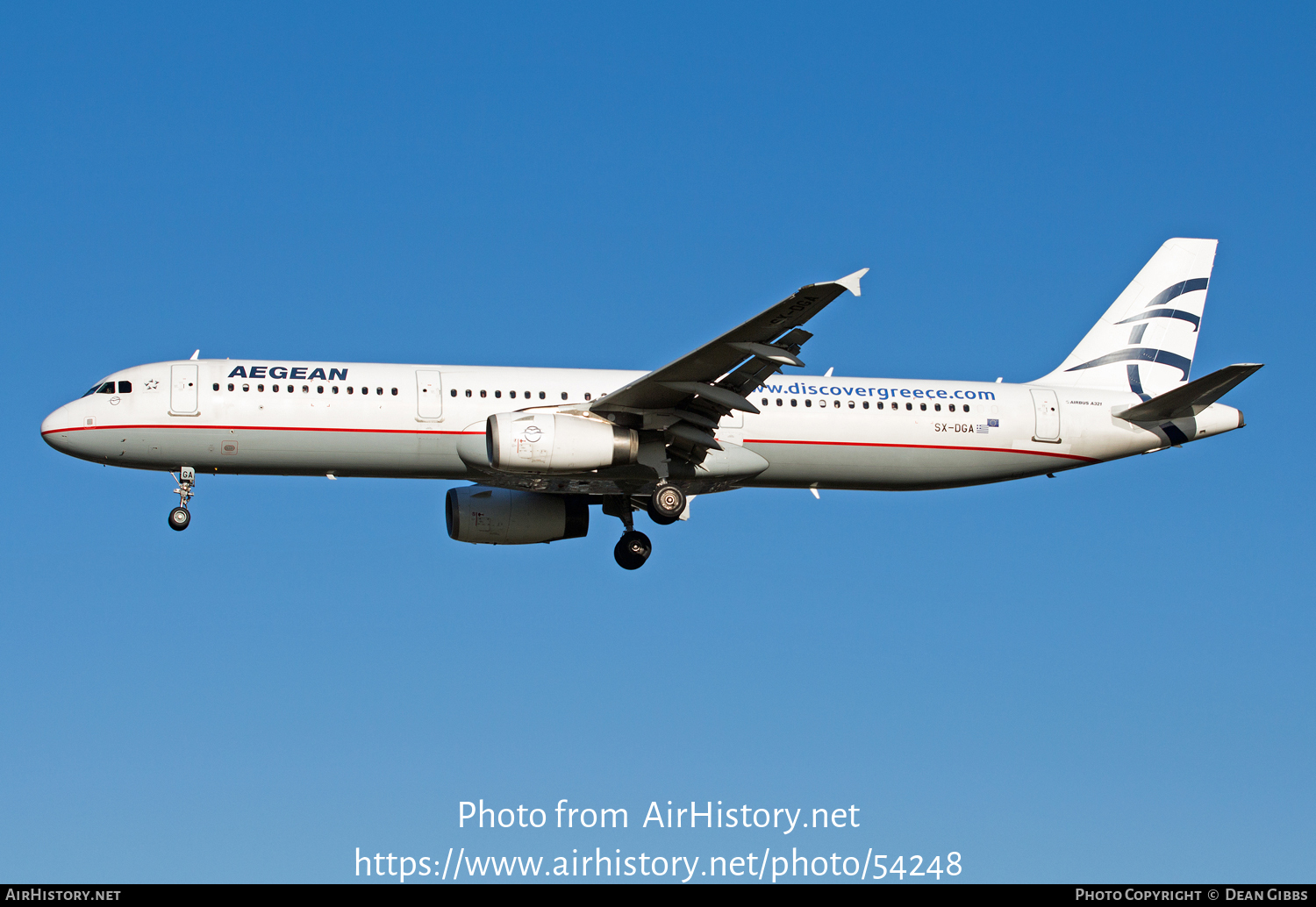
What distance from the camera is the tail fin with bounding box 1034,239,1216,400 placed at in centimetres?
4003

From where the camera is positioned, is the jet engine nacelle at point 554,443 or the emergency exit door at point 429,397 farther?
the emergency exit door at point 429,397

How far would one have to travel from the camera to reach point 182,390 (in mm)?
34094

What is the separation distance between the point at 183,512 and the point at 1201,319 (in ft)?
86.0

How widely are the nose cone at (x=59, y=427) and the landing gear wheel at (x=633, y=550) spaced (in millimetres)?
12784

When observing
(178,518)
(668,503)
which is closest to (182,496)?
(178,518)

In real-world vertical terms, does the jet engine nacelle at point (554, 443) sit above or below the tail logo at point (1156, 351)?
below

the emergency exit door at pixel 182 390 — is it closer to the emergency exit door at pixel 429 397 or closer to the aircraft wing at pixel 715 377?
the emergency exit door at pixel 429 397

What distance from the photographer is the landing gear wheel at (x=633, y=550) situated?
3794cm

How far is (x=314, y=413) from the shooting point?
1334 inches

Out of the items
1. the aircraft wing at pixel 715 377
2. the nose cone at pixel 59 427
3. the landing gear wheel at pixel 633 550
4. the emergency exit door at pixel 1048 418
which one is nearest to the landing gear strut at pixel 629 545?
the landing gear wheel at pixel 633 550

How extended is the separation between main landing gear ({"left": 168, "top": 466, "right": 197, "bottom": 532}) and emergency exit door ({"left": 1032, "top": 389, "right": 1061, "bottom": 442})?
19.6 meters

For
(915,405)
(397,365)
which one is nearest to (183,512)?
(397,365)

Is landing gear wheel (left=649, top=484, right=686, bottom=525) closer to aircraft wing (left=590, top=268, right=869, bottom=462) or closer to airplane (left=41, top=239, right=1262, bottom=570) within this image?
airplane (left=41, top=239, right=1262, bottom=570)
